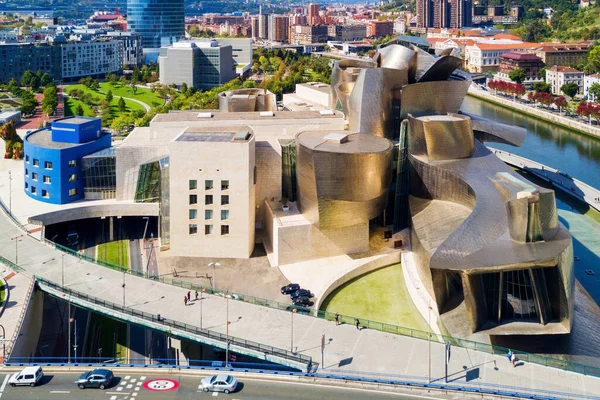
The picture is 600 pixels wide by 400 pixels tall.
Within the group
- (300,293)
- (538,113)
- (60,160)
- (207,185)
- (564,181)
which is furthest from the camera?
(538,113)

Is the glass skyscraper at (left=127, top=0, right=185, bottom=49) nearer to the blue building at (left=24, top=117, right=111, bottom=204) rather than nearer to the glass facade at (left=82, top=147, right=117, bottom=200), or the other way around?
the blue building at (left=24, top=117, right=111, bottom=204)

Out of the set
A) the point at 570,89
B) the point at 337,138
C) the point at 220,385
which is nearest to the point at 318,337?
the point at 220,385

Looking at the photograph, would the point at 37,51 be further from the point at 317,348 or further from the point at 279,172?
the point at 317,348

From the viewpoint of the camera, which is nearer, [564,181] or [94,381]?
[94,381]

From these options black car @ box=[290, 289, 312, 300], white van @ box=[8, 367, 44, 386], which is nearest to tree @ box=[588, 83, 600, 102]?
black car @ box=[290, 289, 312, 300]

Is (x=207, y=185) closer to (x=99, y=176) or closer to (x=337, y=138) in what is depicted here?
(x=337, y=138)

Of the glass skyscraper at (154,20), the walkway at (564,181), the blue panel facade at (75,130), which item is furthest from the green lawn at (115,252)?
the glass skyscraper at (154,20)
